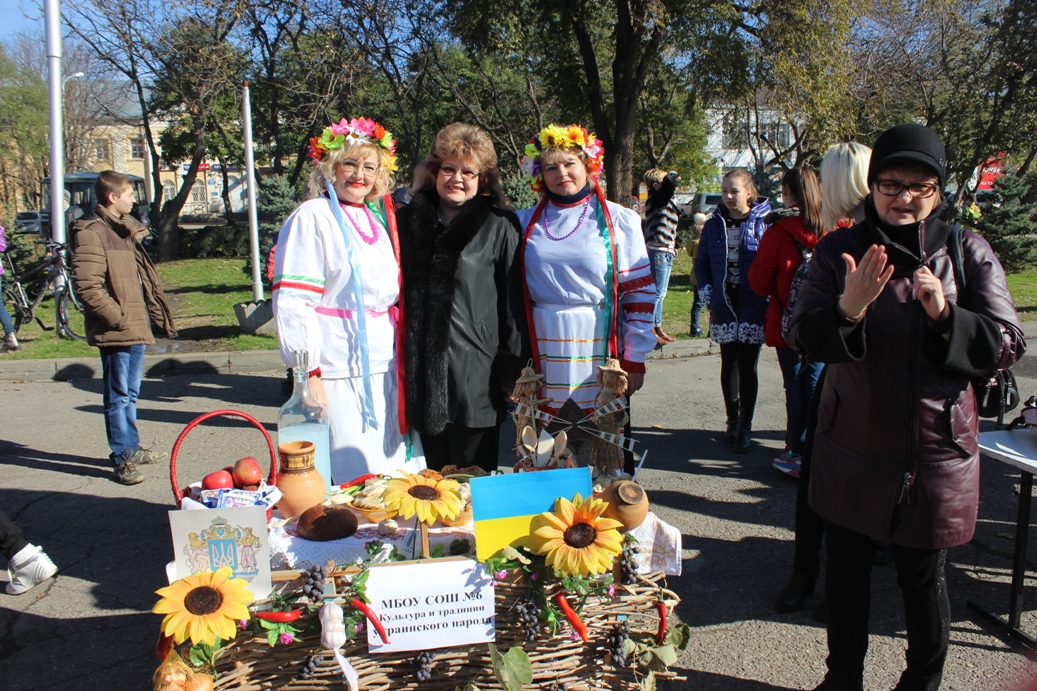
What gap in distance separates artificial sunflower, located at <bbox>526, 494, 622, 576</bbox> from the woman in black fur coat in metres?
0.97

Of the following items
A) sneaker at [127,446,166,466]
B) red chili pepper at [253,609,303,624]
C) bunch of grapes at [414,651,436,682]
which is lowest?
sneaker at [127,446,166,466]

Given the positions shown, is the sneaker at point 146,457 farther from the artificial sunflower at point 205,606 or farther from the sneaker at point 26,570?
the artificial sunflower at point 205,606

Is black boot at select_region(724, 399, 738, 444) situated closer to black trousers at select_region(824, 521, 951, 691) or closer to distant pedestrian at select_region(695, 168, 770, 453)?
distant pedestrian at select_region(695, 168, 770, 453)

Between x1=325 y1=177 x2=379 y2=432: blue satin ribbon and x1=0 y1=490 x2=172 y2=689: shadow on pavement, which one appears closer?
x1=0 y1=490 x2=172 y2=689: shadow on pavement

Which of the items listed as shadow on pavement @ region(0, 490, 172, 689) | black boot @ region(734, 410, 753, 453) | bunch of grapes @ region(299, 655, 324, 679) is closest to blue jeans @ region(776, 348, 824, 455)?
black boot @ region(734, 410, 753, 453)

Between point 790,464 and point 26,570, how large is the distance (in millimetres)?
3958

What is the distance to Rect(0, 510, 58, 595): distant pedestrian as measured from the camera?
3148mm

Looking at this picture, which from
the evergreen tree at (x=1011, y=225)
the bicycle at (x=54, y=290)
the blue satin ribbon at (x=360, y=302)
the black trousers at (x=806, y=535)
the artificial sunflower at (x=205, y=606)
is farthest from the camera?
the evergreen tree at (x=1011, y=225)

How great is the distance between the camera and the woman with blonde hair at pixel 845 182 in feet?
10.2

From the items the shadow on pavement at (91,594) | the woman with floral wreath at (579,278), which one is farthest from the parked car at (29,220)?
the woman with floral wreath at (579,278)

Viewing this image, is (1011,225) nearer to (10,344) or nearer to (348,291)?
(348,291)

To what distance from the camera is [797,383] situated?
164 inches

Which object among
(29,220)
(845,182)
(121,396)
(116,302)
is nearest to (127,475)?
(121,396)

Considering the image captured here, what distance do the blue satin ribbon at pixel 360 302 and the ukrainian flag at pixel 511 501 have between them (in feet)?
3.52
